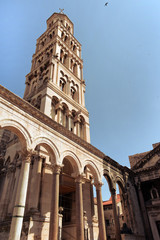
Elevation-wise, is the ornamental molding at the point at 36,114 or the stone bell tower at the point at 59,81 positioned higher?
the stone bell tower at the point at 59,81

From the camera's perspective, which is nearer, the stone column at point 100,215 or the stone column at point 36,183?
the stone column at point 36,183

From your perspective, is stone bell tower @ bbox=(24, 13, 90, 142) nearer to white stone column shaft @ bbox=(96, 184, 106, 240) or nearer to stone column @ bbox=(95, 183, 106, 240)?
stone column @ bbox=(95, 183, 106, 240)

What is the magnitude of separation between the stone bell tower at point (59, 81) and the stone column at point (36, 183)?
5.35 m

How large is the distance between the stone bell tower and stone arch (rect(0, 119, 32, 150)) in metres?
6.40

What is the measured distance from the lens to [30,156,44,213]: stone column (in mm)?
13177

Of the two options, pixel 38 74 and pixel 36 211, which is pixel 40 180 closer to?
pixel 36 211

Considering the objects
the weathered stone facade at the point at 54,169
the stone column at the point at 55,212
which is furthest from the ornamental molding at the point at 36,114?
the stone column at the point at 55,212

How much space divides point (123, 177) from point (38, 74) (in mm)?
18925

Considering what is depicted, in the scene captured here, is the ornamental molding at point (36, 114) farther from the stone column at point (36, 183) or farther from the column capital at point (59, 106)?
the column capital at point (59, 106)

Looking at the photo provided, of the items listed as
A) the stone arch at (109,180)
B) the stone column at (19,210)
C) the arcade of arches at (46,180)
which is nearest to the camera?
the stone column at (19,210)

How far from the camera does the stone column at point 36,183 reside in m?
13.2

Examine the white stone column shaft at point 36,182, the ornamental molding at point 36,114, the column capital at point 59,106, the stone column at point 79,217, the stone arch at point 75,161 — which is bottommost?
the stone column at point 79,217

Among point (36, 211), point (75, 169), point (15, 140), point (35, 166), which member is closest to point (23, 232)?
point (36, 211)

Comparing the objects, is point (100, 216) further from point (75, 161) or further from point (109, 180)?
point (75, 161)
